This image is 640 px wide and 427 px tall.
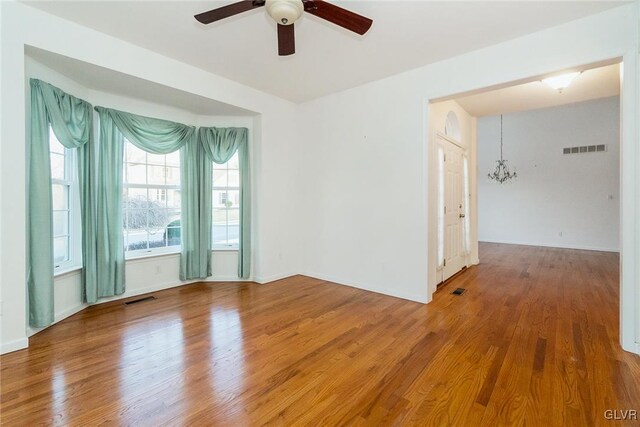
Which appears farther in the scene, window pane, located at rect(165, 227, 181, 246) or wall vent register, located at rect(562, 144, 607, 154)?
wall vent register, located at rect(562, 144, 607, 154)

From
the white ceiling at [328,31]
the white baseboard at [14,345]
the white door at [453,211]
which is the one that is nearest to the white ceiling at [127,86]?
the white ceiling at [328,31]

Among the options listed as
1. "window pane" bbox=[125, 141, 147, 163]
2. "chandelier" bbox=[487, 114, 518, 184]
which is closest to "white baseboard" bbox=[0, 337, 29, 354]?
"window pane" bbox=[125, 141, 147, 163]

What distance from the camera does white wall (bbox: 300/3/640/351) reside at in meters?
2.32

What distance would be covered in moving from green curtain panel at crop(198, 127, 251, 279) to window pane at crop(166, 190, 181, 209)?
1.46 ft

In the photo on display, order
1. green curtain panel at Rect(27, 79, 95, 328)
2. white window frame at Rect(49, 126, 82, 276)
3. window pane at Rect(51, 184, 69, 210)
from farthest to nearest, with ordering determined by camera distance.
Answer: white window frame at Rect(49, 126, 82, 276) → window pane at Rect(51, 184, 69, 210) → green curtain panel at Rect(27, 79, 95, 328)

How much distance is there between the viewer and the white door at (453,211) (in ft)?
14.1

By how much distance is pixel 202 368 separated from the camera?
212cm

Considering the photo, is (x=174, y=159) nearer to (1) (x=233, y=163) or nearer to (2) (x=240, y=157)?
(1) (x=233, y=163)

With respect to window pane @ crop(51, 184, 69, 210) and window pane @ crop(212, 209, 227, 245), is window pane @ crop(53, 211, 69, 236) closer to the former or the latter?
window pane @ crop(51, 184, 69, 210)

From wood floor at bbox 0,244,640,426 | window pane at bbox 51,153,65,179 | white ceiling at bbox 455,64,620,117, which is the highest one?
white ceiling at bbox 455,64,620,117

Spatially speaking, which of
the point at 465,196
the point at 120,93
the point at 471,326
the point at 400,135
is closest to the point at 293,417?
the point at 471,326

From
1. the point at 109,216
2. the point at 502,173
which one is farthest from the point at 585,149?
the point at 109,216

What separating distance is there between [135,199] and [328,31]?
10.8 ft

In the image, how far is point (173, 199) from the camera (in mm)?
4246
